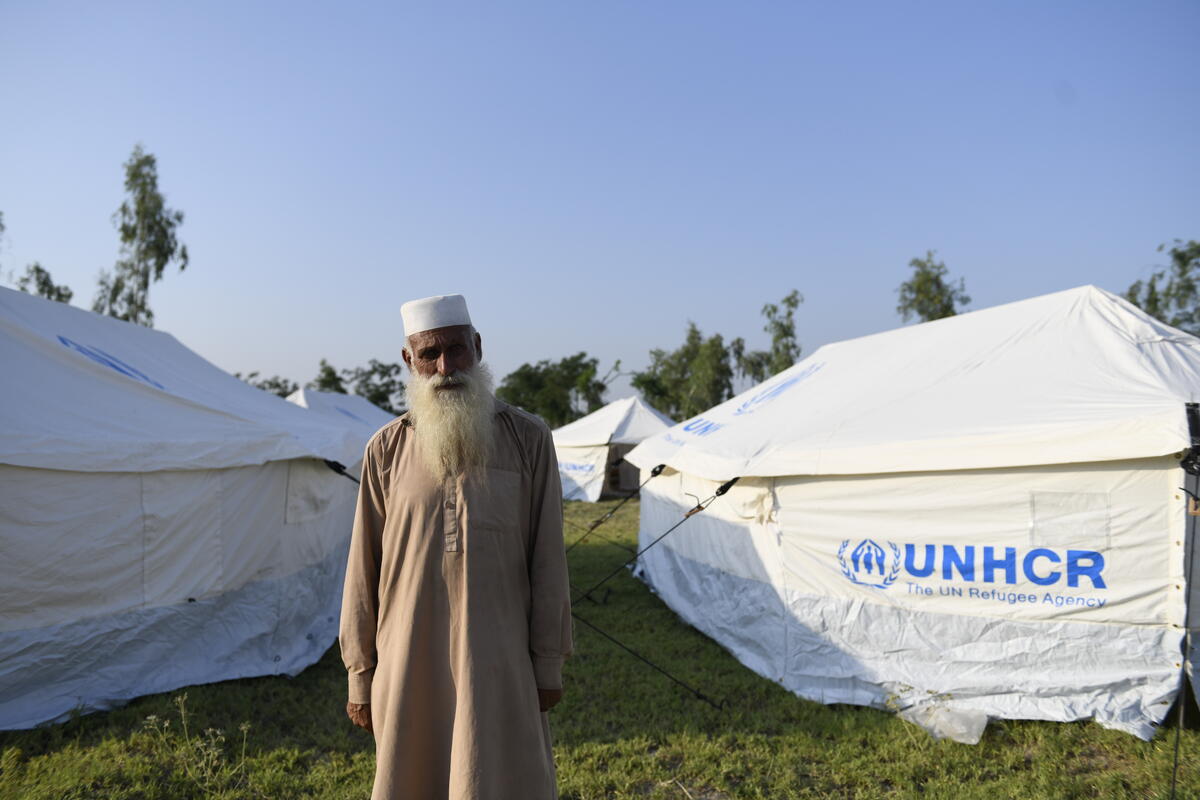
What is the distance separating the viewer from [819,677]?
4.36 m

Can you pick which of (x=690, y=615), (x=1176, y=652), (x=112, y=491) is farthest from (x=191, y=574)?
(x=1176, y=652)

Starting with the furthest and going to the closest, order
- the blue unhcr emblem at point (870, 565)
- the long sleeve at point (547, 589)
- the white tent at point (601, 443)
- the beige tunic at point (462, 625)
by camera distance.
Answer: the white tent at point (601, 443) → the blue unhcr emblem at point (870, 565) → the long sleeve at point (547, 589) → the beige tunic at point (462, 625)

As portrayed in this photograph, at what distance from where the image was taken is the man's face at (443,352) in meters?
2.17

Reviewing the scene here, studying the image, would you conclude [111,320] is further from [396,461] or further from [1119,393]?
[1119,393]

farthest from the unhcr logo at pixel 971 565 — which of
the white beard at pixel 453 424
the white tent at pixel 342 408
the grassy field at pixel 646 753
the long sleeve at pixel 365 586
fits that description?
the white tent at pixel 342 408

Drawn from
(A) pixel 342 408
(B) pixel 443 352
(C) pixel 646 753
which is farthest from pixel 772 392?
(A) pixel 342 408

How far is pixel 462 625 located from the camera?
1.94 m

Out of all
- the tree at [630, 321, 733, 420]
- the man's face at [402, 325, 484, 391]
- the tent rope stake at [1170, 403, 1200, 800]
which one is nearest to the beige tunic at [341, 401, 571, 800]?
the man's face at [402, 325, 484, 391]

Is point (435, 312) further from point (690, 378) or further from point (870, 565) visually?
point (690, 378)

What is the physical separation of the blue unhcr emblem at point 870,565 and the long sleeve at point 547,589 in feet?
9.08

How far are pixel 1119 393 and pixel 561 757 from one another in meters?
3.57

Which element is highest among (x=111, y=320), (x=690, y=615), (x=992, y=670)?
(x=111, y=320)

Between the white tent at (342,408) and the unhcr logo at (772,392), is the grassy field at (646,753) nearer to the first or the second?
the unhcr logo at (772,392)

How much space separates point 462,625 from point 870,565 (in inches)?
121
